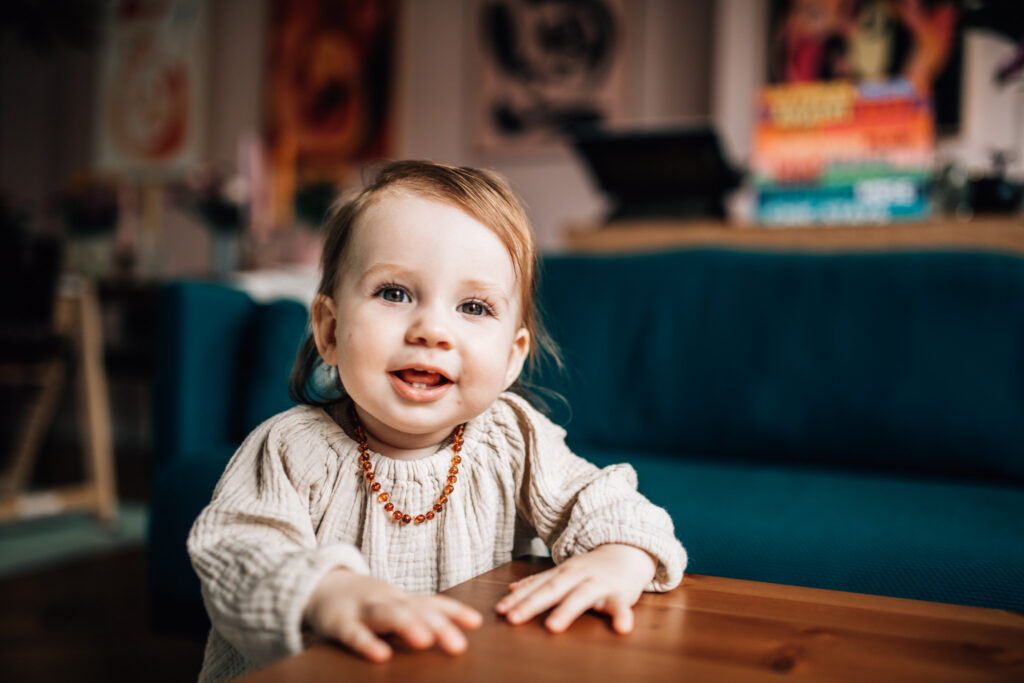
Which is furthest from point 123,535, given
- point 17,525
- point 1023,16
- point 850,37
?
point 850,37

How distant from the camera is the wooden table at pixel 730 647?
378 millimetres

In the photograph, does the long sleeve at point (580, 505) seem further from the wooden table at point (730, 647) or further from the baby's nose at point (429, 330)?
the baby's nose at point (429, 330)

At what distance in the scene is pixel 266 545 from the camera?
461 millimetres

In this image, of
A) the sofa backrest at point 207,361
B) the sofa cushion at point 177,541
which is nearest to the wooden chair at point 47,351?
the sofa backrest at point 207,361

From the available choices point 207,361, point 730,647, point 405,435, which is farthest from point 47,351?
point 730,647

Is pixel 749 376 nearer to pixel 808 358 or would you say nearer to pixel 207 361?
pixel 808 358

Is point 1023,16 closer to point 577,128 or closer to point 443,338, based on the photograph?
point 443,338

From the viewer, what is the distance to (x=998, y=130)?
238cm

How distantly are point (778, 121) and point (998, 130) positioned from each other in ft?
2.18

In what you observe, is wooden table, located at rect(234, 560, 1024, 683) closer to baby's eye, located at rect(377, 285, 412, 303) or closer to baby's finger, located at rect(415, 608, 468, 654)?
baby's finger, located at rect(415, 608, 468, 654)

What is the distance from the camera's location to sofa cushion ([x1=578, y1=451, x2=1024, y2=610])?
2.21ft

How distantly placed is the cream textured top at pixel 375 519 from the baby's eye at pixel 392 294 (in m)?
0.12

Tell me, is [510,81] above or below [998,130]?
above

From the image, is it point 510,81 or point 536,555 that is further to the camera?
point 510,81
